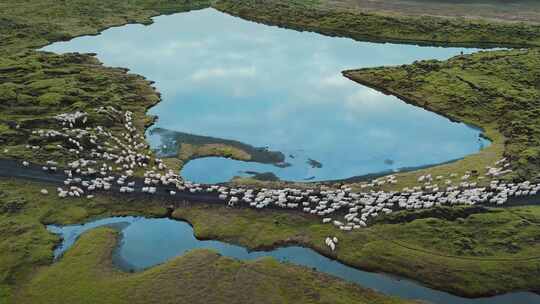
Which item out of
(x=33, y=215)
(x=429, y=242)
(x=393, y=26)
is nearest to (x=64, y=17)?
(x=393, y=26)

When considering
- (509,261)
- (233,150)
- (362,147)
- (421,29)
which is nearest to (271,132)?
(233,150)

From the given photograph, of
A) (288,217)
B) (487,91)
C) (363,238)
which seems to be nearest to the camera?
(363,238)

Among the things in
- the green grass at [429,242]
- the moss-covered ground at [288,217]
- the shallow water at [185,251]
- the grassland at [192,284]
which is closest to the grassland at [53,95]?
the moss-covered ground at [288,217]

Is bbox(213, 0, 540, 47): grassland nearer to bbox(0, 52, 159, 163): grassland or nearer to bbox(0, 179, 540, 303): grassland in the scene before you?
bbox(0, 52, 159, 163): grassland

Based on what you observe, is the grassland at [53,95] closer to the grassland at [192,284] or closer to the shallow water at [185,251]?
the shallow water at [185,251]

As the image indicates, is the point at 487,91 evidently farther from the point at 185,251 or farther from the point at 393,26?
the point at 185,251

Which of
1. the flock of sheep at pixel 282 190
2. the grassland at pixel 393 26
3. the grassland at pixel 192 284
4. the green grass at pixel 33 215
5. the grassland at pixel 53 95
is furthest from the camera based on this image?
the grassland at pixel 393 26
